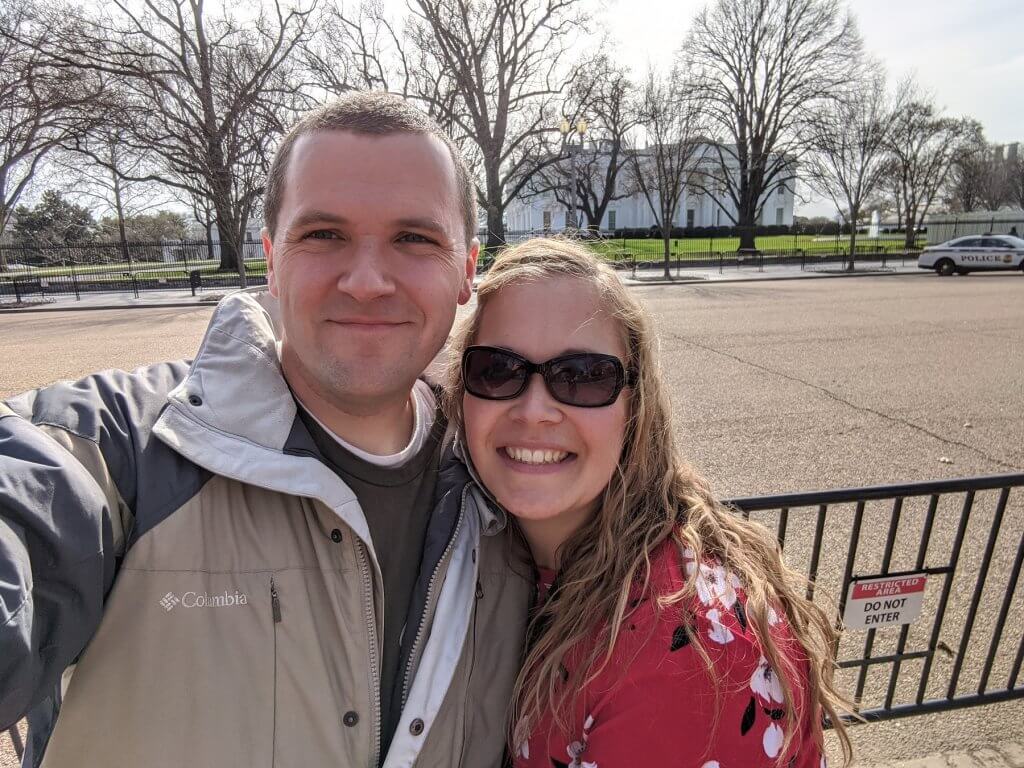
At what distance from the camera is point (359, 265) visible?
1413 millimetres

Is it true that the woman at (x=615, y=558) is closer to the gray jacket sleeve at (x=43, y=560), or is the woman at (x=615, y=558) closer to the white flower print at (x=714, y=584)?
the white flower print at (x=714, y=584)

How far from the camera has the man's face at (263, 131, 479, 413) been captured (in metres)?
1.41

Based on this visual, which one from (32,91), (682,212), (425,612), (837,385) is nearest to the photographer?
(425,612)

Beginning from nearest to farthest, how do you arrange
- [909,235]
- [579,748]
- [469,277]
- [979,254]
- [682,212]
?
[579,748] → [469,277] → [979,254] → [909,235] → [682,212]

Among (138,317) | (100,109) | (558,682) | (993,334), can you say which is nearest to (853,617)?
(558,682)

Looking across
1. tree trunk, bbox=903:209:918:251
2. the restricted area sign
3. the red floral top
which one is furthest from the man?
tree trunk, bbox=903:209:918:251

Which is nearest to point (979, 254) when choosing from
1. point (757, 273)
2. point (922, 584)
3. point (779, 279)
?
point (779, 279)

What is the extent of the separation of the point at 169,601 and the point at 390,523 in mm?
492

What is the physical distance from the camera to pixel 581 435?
150 cm

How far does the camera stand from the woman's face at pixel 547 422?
58.3 inches

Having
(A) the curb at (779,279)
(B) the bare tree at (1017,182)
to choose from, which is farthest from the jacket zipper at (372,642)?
(B) the bare tree at (1017,182)

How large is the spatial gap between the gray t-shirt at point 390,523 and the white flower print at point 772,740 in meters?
0.76

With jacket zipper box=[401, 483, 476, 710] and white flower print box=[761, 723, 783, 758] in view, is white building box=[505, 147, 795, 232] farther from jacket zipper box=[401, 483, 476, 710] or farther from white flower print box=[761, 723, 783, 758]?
white flower print box=[761, 723, 783, 758]

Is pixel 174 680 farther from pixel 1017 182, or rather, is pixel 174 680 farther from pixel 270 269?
pixel 1017 182
